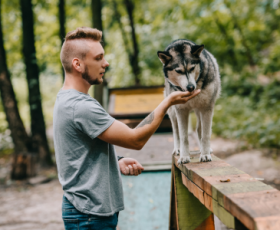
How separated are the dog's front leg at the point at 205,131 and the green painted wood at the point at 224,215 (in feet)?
2.50

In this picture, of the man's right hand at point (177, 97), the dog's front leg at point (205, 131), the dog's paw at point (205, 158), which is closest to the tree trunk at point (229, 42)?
the dog's front leg at point (205, 131)

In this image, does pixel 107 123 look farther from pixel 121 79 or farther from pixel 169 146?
pixel 121 79

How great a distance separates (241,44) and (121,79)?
6295mm

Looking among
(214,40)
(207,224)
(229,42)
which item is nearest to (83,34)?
(207,224)

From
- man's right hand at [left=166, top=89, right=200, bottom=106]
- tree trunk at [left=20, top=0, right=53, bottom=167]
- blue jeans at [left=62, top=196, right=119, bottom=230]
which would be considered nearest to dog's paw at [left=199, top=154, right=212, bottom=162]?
man's right hand at [left=166, top=89, right=200, bottom=106]

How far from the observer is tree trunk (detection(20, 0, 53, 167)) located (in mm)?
8258

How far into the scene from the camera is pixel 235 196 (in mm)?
1450

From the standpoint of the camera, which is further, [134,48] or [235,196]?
[134,48]

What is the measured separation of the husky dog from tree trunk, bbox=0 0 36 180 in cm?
657

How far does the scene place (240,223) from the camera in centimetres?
139

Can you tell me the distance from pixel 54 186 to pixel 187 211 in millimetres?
5452

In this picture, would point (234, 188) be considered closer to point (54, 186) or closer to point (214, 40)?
point (54, 186)

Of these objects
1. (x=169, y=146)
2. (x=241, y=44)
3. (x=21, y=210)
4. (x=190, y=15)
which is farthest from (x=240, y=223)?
(x=241, y=44)

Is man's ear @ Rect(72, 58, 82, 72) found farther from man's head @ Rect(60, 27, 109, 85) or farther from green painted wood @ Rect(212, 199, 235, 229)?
green painted wood @ Rect(212, 199, 235, 229)
